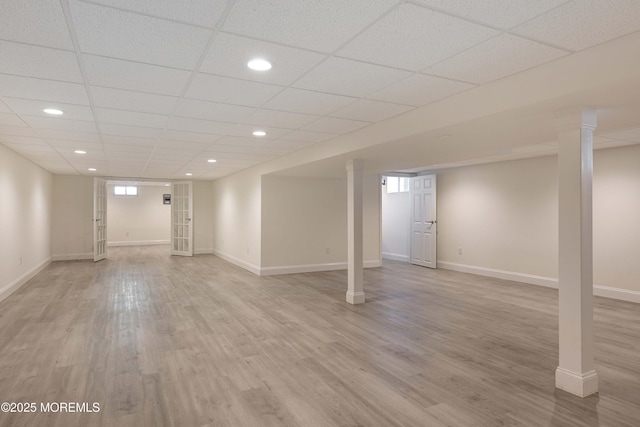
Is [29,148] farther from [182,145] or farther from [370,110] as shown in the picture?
[370,110]

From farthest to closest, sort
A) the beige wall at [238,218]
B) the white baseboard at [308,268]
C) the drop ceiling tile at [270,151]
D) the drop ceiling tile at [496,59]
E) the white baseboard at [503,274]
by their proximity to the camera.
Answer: the beige wall at [238,218], the white baseboard at [308,268], the white baseboard at [503,274], the drop ceiling tile at [270,151], the drop ceiling tile at [496,59]

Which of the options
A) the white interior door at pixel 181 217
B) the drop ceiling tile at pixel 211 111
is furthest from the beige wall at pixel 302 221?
the white interior door at pixel 181 217

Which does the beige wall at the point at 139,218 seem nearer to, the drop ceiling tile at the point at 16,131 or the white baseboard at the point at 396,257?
the white baseboard at the point at 396,257

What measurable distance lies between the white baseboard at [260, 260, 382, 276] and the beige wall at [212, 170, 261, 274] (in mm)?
260

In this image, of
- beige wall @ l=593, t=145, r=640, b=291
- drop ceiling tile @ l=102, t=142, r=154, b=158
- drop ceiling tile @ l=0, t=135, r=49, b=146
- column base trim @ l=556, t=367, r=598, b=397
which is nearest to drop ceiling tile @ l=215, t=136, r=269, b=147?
drop ceiling tile @ l=102, t=142, r=154, b=158

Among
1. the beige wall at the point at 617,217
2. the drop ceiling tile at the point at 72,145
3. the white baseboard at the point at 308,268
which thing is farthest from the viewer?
the white baseboard at the point at 308,268

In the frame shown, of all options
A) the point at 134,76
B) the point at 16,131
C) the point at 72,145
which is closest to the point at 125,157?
the point at 72,145

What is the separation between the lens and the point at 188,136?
475cm

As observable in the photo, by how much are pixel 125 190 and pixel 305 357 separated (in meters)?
12.8

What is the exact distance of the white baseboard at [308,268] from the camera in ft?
24.8

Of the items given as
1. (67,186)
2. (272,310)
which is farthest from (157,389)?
(67,186)

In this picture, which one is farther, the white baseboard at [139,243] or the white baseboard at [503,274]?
the white baseboard at [139,243]

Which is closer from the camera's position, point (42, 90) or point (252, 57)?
point (252, 57)

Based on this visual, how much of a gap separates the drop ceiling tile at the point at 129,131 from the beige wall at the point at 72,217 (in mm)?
6656
